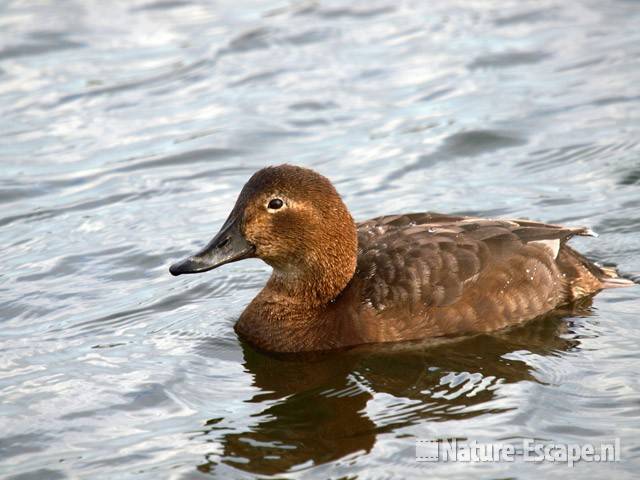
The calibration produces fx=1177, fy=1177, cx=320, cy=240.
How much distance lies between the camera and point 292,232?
7.98m

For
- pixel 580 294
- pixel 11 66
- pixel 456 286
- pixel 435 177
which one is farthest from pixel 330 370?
pixel 11 66

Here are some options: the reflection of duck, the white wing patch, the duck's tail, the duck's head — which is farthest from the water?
the duck's head

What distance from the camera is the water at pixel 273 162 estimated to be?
22.2ft

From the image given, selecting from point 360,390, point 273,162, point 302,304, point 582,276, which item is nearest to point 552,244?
point 582,276

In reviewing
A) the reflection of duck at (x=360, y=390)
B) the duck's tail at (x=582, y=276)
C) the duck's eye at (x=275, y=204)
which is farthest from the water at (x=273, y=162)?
the duck's eye at (x=275, y=204)

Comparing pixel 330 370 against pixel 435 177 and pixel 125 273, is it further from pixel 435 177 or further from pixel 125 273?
pixel 435 177

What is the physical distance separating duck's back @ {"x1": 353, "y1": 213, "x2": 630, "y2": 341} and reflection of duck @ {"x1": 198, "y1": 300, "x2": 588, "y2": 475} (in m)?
0.15

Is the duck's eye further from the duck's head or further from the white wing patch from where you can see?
the white wing patch

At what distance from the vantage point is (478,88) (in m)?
13.4

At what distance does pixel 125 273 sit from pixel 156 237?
→ 2.50 ft

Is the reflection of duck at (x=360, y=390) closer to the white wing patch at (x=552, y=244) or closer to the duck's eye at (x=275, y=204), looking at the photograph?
the white wing patch at (x=552, y=244)

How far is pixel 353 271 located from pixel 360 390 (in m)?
1.04

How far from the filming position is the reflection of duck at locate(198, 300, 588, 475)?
6.58 meters

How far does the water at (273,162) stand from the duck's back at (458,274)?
0.19 meters
